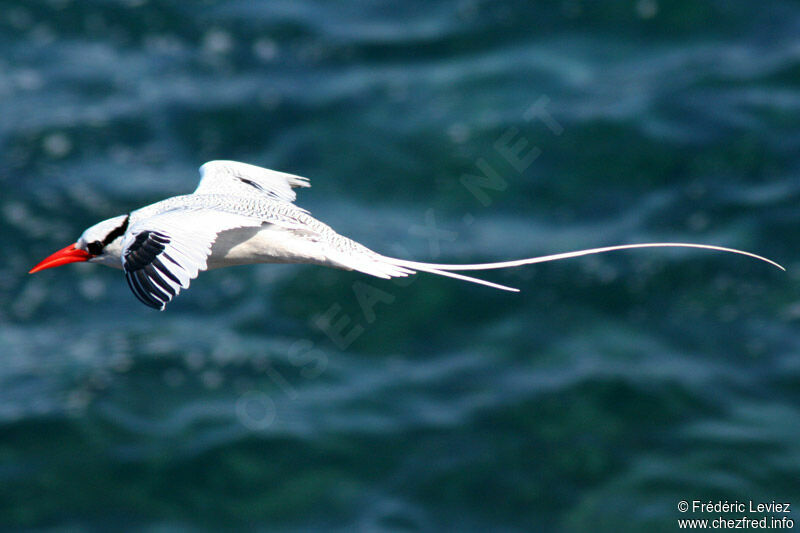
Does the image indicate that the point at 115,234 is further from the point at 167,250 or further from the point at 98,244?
the point at 167,250

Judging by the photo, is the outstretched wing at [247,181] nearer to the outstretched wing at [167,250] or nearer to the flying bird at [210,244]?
the flying bird at [210,244]

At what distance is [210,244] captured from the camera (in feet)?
25.6

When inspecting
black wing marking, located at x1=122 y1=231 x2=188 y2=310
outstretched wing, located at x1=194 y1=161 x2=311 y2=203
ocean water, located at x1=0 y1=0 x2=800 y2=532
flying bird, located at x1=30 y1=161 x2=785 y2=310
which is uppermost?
ocean water, located at x1=0 y1=0 x2=800 y2=532

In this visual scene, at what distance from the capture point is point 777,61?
94.0 ft

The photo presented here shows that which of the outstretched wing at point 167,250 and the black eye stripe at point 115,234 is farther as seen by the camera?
the black eye stripe at point 115,234

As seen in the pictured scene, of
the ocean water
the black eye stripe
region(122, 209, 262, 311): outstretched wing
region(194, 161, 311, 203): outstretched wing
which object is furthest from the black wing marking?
the ocean water

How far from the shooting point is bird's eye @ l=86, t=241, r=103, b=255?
8992mm

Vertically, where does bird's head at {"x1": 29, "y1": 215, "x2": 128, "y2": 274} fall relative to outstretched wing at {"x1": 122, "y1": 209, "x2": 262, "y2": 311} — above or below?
above

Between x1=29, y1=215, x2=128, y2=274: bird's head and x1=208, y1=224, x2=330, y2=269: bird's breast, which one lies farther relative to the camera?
x1=29, y1=215, x2=128, y2=274: bird's head

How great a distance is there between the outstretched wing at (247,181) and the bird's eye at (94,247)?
1618 millimetres

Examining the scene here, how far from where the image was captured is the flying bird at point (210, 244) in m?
7.67

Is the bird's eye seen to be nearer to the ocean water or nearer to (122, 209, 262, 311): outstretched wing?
(122, 209, 262, 311): outstretched wing

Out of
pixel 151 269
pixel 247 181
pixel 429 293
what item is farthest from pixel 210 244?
pixel 429 293

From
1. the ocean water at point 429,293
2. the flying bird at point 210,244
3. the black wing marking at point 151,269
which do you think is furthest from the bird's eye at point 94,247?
the ocean water at point 429,293
